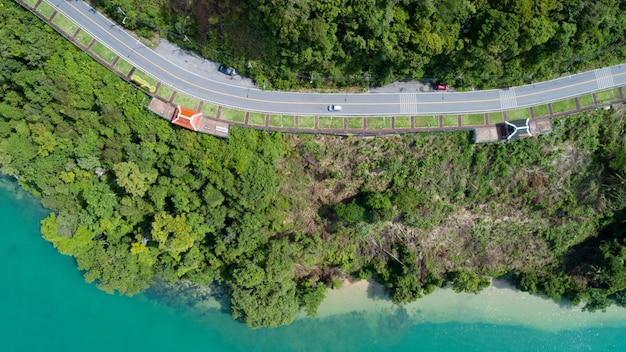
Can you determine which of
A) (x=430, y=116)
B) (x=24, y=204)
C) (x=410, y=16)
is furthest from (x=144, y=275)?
(x=410, y=16)

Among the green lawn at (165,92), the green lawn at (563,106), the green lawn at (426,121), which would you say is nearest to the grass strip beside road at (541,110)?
the green lawn at (563,106)

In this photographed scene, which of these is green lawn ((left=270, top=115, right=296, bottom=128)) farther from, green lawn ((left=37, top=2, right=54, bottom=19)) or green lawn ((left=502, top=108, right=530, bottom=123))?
green lawn ((left=37, top=2, right=54, bottom=19))

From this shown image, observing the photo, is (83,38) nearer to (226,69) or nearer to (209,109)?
(209,109)

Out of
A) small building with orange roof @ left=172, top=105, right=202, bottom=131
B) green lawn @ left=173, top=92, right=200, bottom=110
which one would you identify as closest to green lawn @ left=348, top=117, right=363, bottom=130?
small building with orange roof @ left=172, top=105, right=202, bottom=131

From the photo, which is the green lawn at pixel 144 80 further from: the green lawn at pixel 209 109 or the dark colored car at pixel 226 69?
the dark colored car at pixel 226 69

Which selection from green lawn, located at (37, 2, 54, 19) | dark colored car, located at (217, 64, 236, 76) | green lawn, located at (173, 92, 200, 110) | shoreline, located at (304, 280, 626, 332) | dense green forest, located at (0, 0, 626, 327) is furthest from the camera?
shoreline, located at (304, 280, 626, 332)
